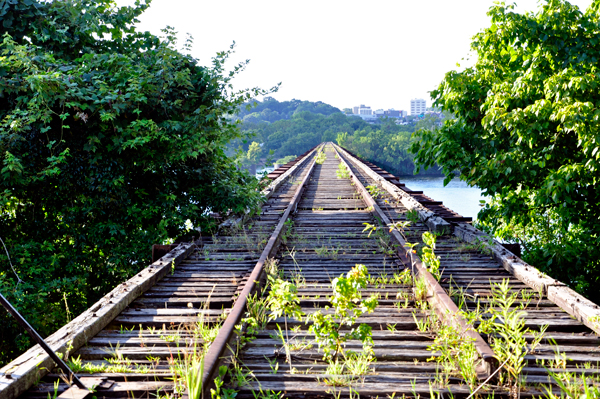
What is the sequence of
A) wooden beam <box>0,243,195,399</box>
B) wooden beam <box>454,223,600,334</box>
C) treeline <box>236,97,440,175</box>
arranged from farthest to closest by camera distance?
treeline <box>236,97,440,175</box>, wooden beam <box>454,223,600,334</box>, wooden beam <box>0,243,195,399</box>

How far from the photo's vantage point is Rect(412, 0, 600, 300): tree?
18.6ft

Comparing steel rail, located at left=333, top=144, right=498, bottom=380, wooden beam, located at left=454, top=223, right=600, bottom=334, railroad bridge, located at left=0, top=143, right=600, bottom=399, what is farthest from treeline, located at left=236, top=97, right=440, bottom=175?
steel rail, located at left=333, top=144, right=498, bottom=380

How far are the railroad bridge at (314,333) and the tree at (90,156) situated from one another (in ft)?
5.64

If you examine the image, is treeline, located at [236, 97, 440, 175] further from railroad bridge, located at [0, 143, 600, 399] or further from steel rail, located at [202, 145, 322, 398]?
steel rail, located at [202, 145, 322, 398]

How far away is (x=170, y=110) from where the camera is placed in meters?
6.91

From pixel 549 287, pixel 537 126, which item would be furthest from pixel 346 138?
pixel 549 287

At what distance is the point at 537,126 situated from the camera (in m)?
5.92

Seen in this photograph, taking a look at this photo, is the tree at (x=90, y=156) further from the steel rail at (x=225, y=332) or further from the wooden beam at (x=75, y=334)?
A: the steel rail at (x=225, y=332)

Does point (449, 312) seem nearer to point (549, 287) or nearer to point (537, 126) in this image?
point (549, 287)

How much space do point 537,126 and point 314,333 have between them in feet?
15.3

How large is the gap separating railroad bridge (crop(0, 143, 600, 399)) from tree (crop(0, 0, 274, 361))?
1.72 metres

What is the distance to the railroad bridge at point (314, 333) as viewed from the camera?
2588 mm

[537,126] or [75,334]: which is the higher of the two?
[537,126]

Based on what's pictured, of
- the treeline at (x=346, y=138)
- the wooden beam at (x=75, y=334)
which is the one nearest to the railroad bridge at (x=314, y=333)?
the wooden beam at (x=75, y=334)
